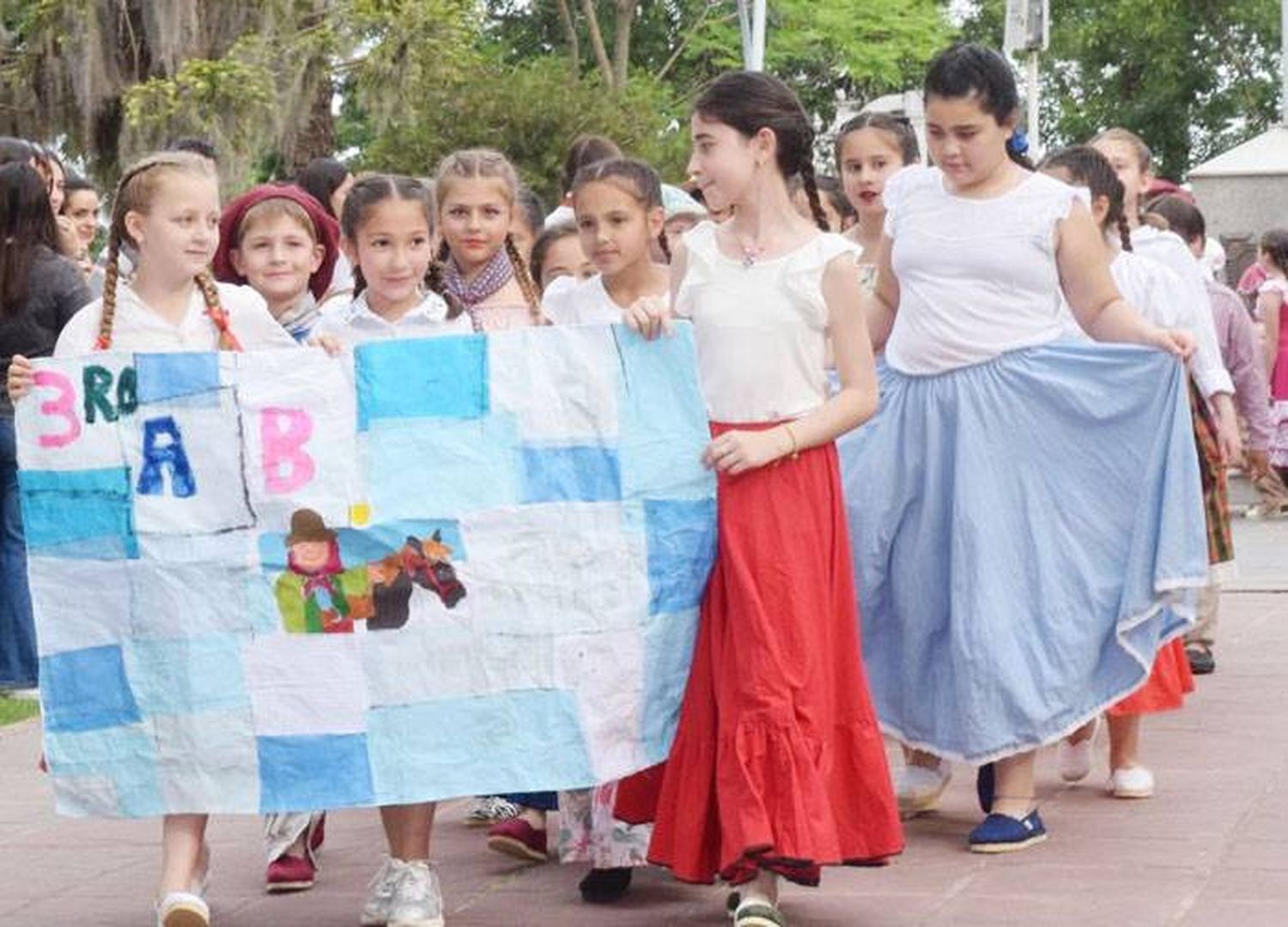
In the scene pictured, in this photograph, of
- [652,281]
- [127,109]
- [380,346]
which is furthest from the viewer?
[127,109]

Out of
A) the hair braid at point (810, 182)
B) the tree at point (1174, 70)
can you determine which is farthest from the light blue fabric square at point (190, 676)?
the tree at point (1174, 70)

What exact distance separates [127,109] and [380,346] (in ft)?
69.6

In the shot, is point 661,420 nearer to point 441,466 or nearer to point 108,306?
point 441,466

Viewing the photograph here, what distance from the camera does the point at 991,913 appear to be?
661 centimetres

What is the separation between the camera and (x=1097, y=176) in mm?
8836

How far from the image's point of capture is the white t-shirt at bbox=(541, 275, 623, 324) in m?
7.38

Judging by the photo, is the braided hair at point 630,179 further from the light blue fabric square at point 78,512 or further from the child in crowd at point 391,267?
the light blue fabric square at point 78,512

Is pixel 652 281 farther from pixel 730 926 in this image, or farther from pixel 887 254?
pixel 730 926

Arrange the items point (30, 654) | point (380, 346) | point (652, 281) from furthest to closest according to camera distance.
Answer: point (30, 654), point (652, 281), point (380, 346)

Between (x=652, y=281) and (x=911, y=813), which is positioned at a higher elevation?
(x=652, y=281)

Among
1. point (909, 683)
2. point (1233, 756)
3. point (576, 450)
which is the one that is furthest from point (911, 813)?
point (576, 450)

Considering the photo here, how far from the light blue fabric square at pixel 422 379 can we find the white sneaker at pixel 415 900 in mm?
936

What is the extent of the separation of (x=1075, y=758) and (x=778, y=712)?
7.56 feet

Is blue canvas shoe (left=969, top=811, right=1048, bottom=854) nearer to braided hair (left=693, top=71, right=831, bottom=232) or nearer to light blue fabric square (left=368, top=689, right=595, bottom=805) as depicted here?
light blue fabric square (left=368, top=689, right=595, bottom=805)
